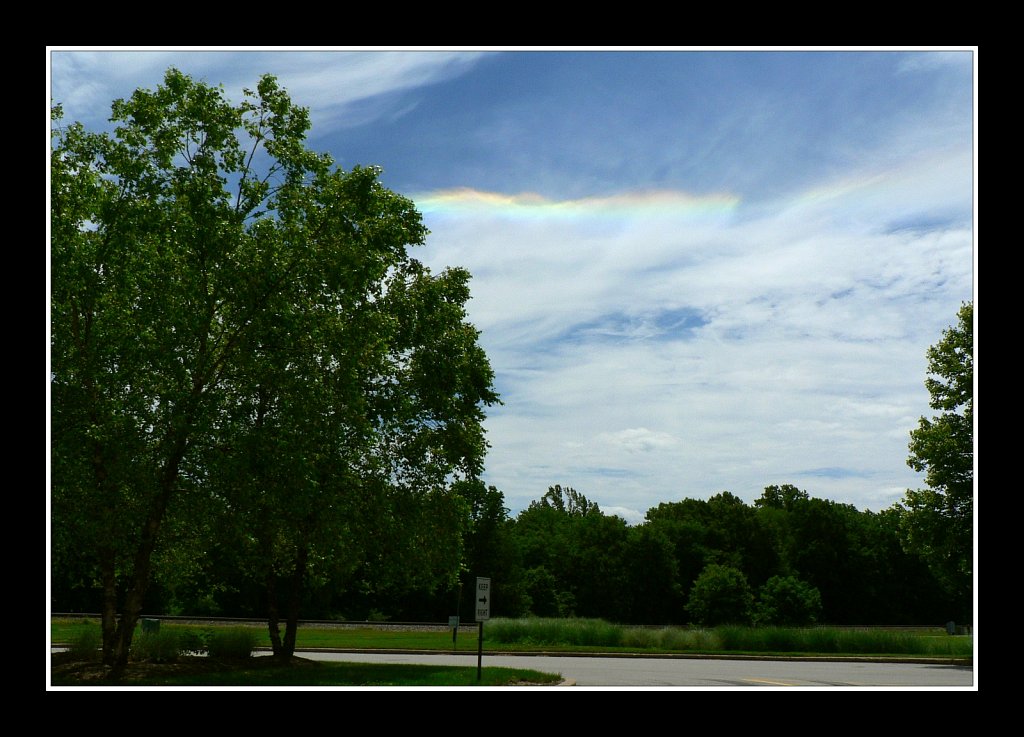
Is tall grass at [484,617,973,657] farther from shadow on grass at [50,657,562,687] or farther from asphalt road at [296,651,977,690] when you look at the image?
shadow on grass at [50,657,562,687]

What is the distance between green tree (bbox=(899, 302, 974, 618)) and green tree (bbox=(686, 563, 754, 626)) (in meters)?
34.2

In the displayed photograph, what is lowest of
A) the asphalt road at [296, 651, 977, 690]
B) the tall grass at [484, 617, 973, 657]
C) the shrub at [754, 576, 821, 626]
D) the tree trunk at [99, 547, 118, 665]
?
the shrub at [754, 576, 821, 626]

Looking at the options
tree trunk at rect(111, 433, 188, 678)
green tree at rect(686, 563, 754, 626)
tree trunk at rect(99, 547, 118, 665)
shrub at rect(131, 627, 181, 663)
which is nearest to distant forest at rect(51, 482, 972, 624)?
green tree at rect(686, 563, 754, 626)

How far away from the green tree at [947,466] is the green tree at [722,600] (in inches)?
1345

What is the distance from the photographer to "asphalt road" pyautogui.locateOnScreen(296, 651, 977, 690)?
22250 mm

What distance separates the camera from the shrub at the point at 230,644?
2934cm

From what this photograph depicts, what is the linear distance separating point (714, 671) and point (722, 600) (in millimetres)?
46592

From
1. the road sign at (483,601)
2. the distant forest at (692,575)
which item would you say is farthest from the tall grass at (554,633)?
the distant forest at (692,575)

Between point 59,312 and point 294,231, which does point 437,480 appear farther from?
point 59,312

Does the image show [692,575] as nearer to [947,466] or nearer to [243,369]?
[947,466]

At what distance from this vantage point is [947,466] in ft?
118

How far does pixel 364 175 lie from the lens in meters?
23.8

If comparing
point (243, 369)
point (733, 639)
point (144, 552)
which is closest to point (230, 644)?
point (144, 552)
